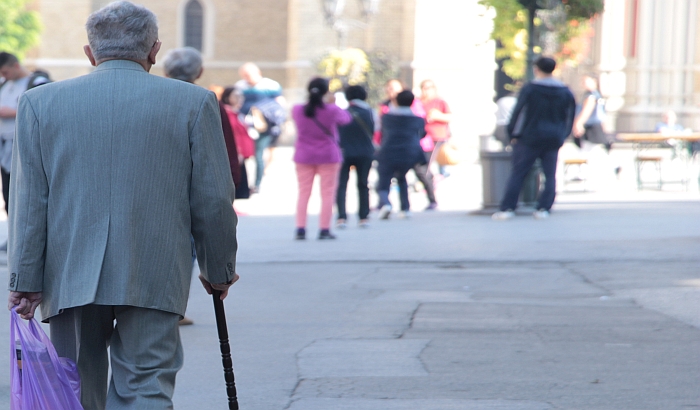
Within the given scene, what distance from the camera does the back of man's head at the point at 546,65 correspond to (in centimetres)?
1214

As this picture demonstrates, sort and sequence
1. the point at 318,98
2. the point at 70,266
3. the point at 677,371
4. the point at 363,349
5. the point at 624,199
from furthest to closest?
1. the point at 624,199
2. the point at 318,98
3. the point at 363,349
4. the point at 677,371
5. the point at 70,266

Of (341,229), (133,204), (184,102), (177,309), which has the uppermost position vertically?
(184,102)

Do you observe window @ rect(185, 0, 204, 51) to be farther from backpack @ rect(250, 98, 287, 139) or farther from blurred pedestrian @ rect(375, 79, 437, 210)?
blurred pedestrian @ rect(375, 79, 437, 210)

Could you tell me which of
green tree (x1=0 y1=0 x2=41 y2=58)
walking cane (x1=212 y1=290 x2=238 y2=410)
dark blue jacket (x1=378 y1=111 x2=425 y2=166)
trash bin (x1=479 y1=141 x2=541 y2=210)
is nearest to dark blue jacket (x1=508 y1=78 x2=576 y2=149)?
trash bin (x1=479 y1=141 x2=541 y2=210)

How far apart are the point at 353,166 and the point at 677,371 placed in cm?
719

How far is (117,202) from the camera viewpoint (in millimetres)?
3350

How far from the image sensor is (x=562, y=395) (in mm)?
5055

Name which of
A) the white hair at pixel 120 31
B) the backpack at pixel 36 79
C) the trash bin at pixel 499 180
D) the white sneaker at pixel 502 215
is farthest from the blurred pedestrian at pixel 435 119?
the white hair at pixel 120 31

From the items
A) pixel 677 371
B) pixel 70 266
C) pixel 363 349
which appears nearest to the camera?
pixel 70 266

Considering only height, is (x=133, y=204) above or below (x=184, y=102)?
below

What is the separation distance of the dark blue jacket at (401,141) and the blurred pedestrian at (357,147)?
0.73m

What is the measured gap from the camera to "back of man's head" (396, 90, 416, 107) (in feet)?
42.4

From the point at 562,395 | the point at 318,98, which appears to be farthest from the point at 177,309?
the point at 318,98

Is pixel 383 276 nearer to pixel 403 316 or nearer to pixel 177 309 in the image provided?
pixel 403 316
